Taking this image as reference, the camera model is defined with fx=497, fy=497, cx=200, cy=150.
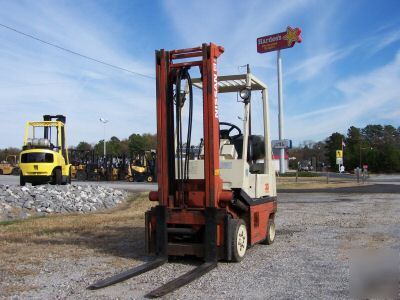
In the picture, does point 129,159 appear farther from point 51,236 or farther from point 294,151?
point 294,151

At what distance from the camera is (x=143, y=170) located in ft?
146

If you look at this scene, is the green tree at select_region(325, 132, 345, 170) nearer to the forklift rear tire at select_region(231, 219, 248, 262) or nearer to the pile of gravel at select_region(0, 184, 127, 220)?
the pile of gravel at select_region(0, 184, 127, 220)

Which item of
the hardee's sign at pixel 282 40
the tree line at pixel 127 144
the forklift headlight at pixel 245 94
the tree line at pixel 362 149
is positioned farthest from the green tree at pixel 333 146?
the forklift headlight at pixel 245 94

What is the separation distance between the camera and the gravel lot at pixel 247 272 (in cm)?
622

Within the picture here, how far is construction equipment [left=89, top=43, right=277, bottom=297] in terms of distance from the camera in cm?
776

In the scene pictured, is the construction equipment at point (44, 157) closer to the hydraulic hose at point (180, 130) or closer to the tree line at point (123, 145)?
the hydraulic hose at point (180, 130)

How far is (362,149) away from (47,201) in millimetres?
105572

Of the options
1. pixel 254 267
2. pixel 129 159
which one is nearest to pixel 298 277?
pixel 254 267

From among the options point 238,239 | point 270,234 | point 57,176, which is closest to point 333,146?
point 57,176

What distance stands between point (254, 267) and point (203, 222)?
106cm

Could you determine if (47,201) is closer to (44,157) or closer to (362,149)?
(44,157)

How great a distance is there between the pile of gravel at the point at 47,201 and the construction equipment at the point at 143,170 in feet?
74.4

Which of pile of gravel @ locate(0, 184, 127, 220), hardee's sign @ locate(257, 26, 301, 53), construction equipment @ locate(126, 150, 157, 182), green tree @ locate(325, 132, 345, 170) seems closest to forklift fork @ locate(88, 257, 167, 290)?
pile of gravel @ locate(0, 184, 127, 220)

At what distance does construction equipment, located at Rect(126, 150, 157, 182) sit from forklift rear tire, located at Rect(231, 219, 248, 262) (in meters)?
35.3
